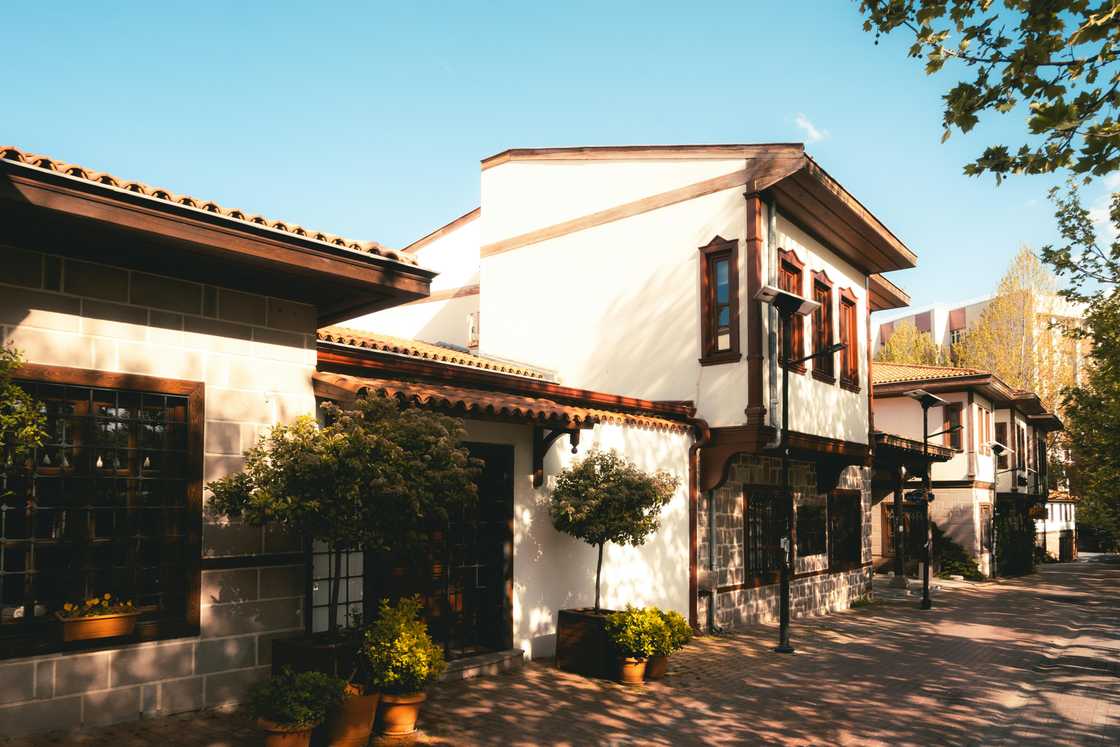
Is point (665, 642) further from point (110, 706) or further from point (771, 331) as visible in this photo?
point (771, 331)

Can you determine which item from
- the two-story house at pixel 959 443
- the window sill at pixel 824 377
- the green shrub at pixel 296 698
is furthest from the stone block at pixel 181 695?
the two-story house at pixel 959 443

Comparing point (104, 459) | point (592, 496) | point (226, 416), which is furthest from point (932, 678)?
point (104, 459)

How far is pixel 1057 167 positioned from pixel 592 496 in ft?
18.4

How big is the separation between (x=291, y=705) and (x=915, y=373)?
25713mm

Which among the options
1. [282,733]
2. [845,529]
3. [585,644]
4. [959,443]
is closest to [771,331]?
[585,644]

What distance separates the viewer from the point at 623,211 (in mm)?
14898

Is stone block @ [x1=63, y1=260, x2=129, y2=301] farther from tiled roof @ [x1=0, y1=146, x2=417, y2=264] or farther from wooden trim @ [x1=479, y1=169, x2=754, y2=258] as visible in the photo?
wooden trim @ [x1=479, y1=169, x2=754, y2=258]

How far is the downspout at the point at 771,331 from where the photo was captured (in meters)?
12.9

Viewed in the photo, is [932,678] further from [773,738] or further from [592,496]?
[592,496]

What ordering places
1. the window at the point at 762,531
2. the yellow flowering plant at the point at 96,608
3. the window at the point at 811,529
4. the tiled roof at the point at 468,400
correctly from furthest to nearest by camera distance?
1. the window at the point at 811,529
2. the window at the point at 762,531
3. the tiled roof at the point at 468,400
4. the yellow flowering plant at the point at 96,608

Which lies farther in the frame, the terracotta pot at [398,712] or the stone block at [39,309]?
the terracotta pot at [398,712]

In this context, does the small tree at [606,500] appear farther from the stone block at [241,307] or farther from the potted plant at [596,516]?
the stone block at [241,307]

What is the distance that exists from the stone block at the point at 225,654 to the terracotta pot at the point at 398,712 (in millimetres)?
1254

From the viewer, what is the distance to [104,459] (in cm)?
655
